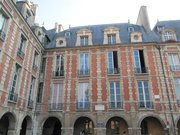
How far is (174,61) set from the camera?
12.1 meters

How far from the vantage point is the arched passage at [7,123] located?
8.85 metres

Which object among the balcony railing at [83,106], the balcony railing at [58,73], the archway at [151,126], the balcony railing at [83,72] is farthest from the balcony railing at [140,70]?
the balcony railing at [58,73]

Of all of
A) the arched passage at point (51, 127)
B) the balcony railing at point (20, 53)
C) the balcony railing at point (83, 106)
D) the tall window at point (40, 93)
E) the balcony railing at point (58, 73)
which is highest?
the balcony railing at point (20, 53)

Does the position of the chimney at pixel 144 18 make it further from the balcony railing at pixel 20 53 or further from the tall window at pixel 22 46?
the balcony railing at pixel 20 53

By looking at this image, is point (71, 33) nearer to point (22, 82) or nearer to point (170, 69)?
point (22, 82)

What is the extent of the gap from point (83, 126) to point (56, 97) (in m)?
2.86

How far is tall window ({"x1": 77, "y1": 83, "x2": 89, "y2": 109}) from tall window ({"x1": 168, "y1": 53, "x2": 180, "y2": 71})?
627 cm

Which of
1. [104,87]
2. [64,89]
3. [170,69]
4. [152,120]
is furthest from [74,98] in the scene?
[170,69]

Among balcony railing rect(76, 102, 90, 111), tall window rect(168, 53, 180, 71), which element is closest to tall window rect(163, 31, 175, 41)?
tall window rect(168, 53, 180, 71)

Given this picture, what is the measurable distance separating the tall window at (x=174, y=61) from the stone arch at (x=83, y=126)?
707 centimetres

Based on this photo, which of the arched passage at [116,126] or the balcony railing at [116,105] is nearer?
the balcony railing at [116,105]

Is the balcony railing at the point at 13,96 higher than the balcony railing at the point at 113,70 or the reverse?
the reverse

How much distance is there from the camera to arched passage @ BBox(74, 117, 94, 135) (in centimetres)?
1181

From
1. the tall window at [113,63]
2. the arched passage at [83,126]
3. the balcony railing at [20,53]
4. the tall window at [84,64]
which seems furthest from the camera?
the tall window at [84,64]
